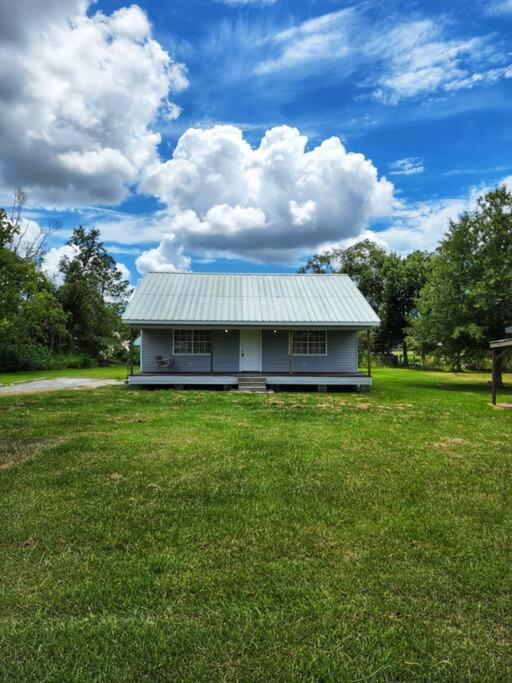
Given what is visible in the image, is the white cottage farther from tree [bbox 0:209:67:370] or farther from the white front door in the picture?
tree [bbox 0:209:67:370]

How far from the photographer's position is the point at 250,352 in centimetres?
1769

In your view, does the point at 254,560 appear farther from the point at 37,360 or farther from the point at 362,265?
the point at 362,265

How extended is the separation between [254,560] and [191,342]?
14585 mm

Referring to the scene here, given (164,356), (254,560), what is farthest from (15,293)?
(164,356)

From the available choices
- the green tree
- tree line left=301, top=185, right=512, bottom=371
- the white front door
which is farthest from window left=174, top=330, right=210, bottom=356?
the green tree

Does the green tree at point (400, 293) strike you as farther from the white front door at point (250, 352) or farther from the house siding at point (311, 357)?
the white front door at point (250, 352)

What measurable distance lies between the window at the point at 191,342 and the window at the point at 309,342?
12.0ft

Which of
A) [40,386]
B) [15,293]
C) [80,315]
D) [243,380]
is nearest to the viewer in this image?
[15,293]

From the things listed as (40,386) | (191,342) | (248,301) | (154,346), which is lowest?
(40,386)

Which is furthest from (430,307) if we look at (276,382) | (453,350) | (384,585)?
(384,585)

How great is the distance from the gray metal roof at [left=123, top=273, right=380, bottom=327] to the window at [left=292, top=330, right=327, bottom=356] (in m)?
1.10

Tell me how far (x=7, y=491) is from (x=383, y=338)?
123 ft

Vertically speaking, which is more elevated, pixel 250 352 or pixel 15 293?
pixel 15 293

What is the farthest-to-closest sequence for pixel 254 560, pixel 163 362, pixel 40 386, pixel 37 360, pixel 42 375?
1. pixel 37 360
2. pixel 42 375
3. pixel 40 386
4. pixel 163 362
5. pixel 254 560
